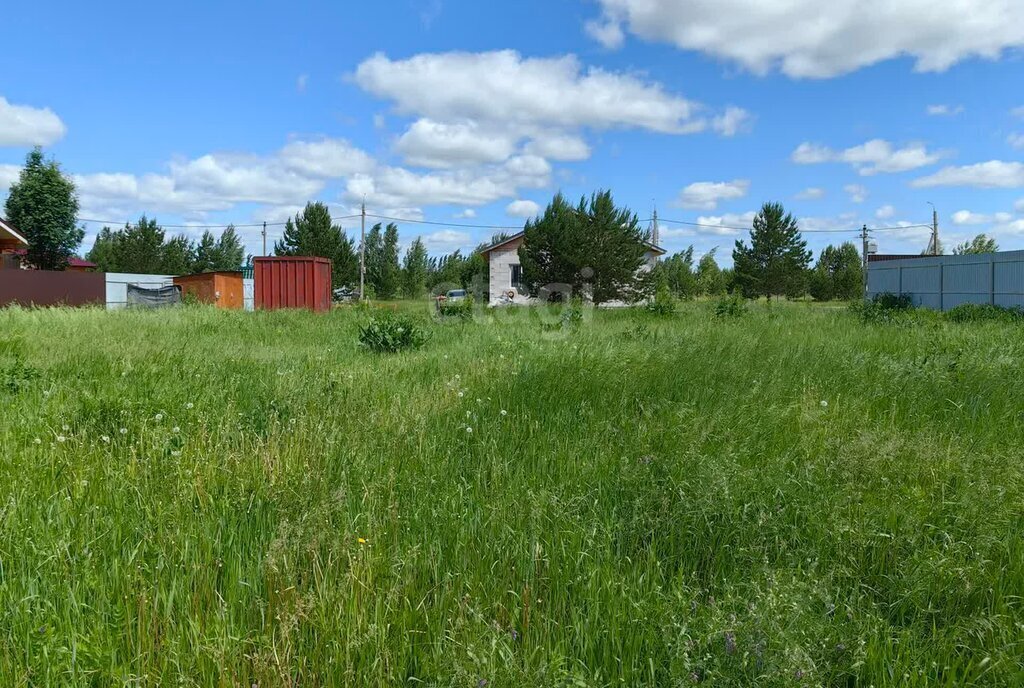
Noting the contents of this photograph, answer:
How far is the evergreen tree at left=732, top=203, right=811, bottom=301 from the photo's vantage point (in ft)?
161

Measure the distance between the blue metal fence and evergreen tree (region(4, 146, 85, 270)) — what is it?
1783 inches

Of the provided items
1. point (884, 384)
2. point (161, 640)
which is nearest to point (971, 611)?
point (161, 640)

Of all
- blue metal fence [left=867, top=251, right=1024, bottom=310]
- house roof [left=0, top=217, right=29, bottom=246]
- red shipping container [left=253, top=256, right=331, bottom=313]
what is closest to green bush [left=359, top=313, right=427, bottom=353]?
red shipping container [left=253, top=256, right=331, bottom=313]

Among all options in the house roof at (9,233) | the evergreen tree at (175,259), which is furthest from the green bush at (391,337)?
the evergreen tree at (175,259)

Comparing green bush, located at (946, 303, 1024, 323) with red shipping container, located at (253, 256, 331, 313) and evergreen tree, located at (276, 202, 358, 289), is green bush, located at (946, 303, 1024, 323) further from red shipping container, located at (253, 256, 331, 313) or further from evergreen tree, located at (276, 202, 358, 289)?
evergreen tree, located at (276, 202, 358, 289)

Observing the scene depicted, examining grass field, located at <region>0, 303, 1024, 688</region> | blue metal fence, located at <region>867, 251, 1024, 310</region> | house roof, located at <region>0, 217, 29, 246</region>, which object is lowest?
grass field, located at <region>0, 303, 1024, 688</region>

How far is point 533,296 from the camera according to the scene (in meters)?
32.4

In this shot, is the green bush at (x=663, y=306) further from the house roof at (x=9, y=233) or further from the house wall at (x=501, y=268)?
the house wall at (x=501, y=268)

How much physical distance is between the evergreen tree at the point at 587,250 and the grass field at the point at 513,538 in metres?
25.8

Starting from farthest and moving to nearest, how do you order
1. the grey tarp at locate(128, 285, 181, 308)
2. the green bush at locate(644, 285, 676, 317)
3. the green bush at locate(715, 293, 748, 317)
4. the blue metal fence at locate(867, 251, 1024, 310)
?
the grey tarp at locate(128, 285, 181, 308) < the blue metal fence at locate(867, 251, 1024, 310) < the green bush at locate(644, 285, 676, 317) < the green bush at locate(715, 293, 748, 317)

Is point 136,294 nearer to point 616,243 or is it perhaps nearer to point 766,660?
point 616,243

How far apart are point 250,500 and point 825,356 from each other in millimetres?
6216

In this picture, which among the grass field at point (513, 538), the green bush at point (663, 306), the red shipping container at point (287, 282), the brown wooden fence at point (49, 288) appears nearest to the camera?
the grass field at point (513, 538)

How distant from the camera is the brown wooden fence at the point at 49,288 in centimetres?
1870
